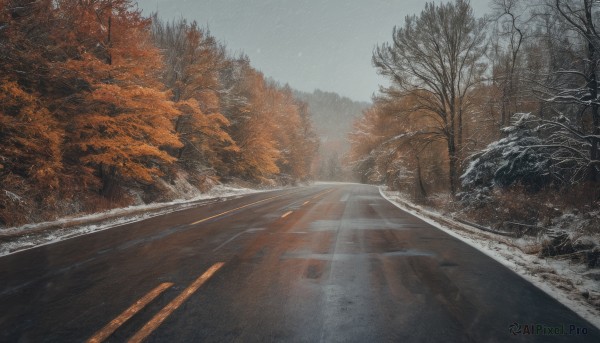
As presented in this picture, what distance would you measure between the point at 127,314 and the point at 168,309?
0.40 metres

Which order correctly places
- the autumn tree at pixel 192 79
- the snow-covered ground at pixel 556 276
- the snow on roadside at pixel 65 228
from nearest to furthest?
the snow-covered ground at pixel 556 276, the snow on roadside at pixel 65 228, the autumn tree at pixel 192 79

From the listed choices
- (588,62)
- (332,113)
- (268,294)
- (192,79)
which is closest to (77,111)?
(192,79)

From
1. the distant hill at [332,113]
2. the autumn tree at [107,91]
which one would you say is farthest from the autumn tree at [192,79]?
the distant hill at [332,113]

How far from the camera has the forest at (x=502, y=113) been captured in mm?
10633

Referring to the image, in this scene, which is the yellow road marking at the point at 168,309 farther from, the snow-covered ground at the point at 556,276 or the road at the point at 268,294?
the snow-covered ground at the point at 556,276

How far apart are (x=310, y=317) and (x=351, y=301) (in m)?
0.67

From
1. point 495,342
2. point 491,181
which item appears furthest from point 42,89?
point 491,181

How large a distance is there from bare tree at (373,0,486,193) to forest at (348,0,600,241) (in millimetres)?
53

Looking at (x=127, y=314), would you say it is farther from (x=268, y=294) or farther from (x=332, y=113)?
(x=332, y=113)

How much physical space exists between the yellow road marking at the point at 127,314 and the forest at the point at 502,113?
933 cm

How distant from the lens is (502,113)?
57.7 ft

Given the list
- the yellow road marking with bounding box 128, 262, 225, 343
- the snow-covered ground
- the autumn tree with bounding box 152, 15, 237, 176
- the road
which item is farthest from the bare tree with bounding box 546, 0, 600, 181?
the autumn tree with bounding box 152, 15, 237, 176

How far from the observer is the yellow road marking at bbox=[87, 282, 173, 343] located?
3220 mm

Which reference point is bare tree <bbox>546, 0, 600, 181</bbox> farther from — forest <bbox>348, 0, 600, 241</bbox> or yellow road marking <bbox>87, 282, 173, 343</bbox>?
yellow road marking <bbox>87, 282, 173, 343</bbox>
